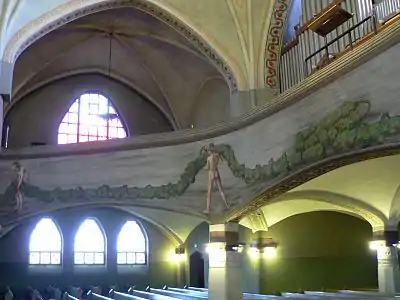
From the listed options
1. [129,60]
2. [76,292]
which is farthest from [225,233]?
[129,60]

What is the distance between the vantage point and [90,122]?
19.7m

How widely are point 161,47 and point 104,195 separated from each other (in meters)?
7.30

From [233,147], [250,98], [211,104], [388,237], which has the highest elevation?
[211,104]

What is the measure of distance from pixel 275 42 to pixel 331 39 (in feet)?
7.30

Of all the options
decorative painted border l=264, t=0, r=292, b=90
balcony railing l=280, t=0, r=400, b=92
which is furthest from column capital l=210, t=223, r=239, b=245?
decorative painted border l=264, t=0, r=292, b=90

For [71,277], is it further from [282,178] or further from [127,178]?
[282,178]

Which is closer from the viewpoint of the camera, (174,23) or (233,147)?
(233,147)

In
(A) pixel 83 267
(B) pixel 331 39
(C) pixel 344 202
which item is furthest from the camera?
(A) pixel 83 267

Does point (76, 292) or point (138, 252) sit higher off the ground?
point (138, 252)

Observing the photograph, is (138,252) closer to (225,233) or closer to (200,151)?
(225,233)

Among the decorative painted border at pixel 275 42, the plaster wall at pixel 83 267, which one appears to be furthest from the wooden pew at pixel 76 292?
the decorative painted border at pixel 275 42

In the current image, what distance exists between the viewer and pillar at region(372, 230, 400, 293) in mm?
13641

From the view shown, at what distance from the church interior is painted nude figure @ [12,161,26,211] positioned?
0.04 meters

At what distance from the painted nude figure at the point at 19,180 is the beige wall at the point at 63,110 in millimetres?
5273
